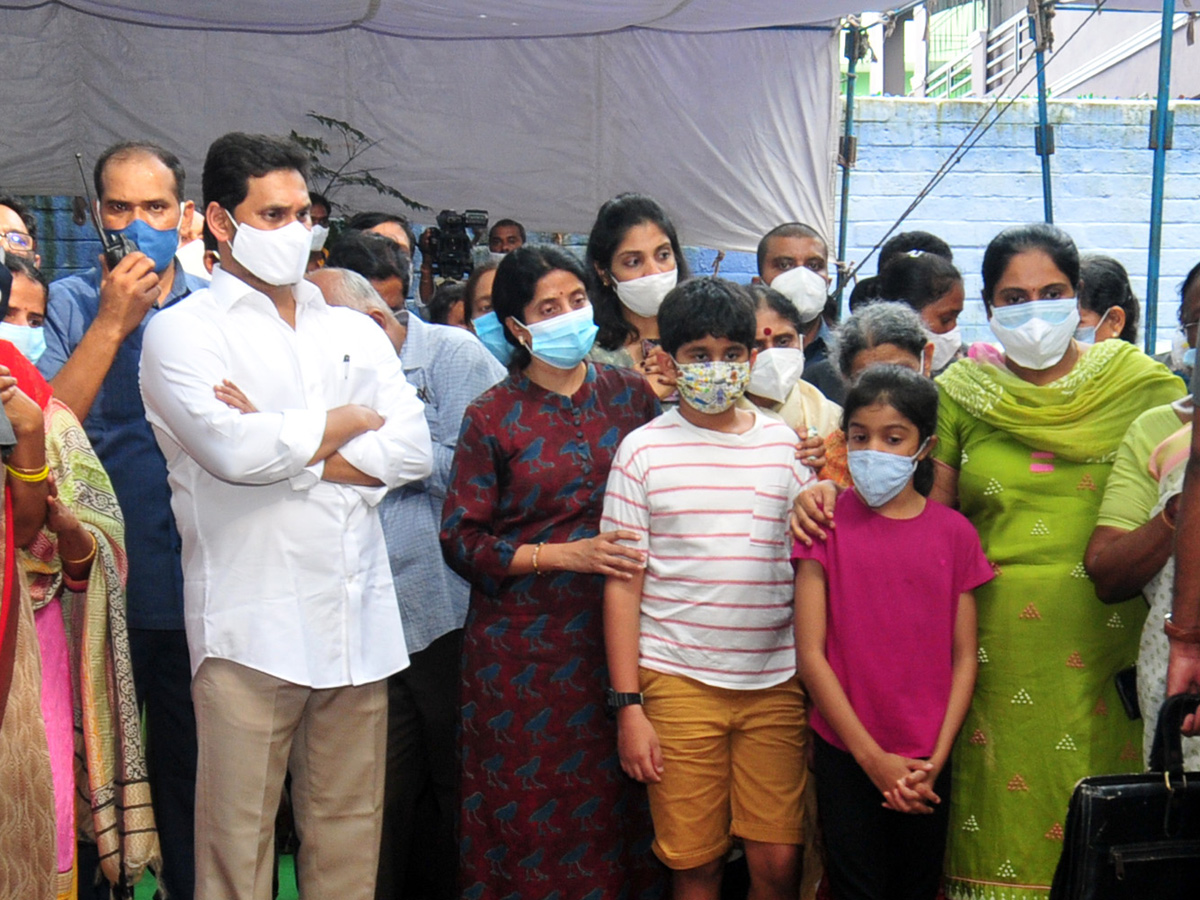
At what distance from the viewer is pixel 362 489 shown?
2.55m

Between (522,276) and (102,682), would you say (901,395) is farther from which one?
(102,682)

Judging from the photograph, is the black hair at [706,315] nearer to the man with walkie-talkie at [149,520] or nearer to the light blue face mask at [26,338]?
the man with walkie-talkie at [149,520]

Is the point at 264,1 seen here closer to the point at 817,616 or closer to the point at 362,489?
the point at 362,489

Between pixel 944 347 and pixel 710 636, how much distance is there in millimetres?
1413

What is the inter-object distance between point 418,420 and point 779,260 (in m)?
1.59

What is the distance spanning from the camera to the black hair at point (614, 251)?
3.13m

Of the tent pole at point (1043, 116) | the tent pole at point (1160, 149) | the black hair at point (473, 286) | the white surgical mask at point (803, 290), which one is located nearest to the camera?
the white surgical mask at point (803, 290)

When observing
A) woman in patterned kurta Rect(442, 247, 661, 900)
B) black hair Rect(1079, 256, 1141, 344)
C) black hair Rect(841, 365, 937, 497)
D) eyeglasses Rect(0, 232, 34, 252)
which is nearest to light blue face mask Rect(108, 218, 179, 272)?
eyeglasses Rect(0, 232, 34, 252)

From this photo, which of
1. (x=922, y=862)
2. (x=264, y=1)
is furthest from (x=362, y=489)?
(x=264, y=1)

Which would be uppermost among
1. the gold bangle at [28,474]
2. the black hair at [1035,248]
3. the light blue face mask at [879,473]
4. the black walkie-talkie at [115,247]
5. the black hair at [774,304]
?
the black walkie-talkie at [115,247]

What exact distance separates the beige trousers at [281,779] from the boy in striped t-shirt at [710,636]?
0.53m

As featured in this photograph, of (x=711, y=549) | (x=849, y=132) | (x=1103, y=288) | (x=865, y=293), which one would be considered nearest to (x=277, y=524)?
(x=711, y=549)

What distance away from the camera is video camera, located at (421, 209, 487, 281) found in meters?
4.89

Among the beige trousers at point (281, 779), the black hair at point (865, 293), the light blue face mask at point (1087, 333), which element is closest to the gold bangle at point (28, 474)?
the beige trousers at point (281, 779)
